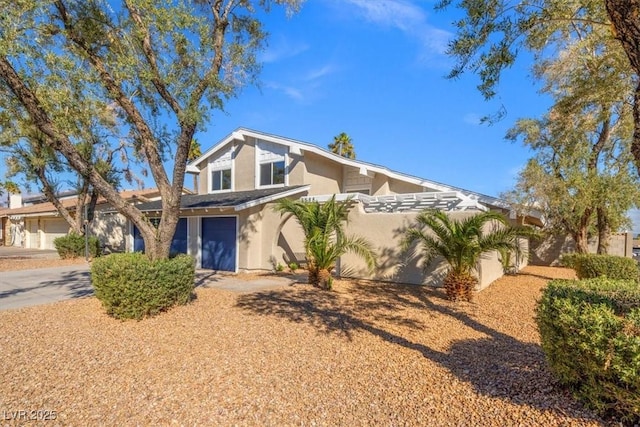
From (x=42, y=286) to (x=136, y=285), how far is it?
23.1 ft

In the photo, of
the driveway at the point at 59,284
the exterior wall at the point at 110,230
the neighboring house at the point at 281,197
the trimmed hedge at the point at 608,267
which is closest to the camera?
the driveway at the point at 59,284

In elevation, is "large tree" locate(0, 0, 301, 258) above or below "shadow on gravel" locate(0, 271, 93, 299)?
above

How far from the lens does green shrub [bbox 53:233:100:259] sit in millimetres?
19922

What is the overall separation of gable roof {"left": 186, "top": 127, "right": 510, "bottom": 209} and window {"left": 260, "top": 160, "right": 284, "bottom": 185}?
3.87 feet

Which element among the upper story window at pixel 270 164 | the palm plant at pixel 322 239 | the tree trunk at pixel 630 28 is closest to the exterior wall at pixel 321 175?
the upper story window at pixel 270 164

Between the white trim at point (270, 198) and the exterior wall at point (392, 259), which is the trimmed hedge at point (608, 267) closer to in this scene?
the exterior wall at point (392, 259)

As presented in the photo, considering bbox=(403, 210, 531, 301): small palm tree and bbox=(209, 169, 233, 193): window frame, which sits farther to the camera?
bbox=(209, 169, 233, 193): window frame

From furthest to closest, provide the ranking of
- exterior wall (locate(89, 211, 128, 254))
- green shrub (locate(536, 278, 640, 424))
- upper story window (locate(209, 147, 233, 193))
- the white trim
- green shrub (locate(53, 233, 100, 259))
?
exterior wall (locate(89, 211, 128, 254)), green shrub (locate(53, 233, 100, 259)), upper story window (locate(209, 147, 233, 193)), the white trim, green shrub (locate(536, 278, 640, 424))

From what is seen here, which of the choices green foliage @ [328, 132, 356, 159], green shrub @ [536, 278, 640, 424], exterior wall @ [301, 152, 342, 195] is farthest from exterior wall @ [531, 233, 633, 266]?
green foliage @ [328, 132, 356, 159]

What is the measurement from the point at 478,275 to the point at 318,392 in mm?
8142

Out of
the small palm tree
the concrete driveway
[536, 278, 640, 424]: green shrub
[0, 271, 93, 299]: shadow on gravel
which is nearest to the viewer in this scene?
[536, 278, 640, 424]: green shrub

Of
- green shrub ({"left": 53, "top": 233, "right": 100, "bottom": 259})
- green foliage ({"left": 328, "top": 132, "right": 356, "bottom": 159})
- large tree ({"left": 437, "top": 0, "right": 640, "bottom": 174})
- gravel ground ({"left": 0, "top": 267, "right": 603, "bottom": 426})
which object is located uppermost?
green foliage ({"left": 328, "top": 132, "right": 356, "bottom": 159})

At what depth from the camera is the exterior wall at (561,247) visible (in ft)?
60.6

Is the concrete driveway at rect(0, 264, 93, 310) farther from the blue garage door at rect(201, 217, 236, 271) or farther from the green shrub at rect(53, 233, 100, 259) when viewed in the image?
the blue garage door at rect(201, 217, 236, 271)
